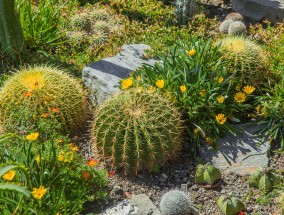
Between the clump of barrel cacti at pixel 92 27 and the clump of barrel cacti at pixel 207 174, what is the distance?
9.56 ft

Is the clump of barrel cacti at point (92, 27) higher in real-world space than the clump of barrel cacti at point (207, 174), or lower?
higher

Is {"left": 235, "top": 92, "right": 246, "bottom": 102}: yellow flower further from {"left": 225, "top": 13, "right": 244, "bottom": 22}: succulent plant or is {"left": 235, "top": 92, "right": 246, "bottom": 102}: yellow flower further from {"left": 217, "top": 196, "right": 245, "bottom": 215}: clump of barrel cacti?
{"left": 225, "top": 13, "right": 244, "bottom": 22}: succulent plant

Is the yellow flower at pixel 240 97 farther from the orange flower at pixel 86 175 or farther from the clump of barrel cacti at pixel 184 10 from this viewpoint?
the clump of barrel cacti at pixel 184 10

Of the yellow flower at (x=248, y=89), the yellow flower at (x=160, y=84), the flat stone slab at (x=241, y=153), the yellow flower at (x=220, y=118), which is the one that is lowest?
the flat stone slab at (x=241, y=153)

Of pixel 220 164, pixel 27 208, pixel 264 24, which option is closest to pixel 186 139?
pixel 220 164

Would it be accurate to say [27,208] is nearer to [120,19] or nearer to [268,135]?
[268,135]

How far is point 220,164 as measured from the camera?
17.0 feet

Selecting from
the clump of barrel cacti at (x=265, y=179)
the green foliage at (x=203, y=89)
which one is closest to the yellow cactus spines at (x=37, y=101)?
the green foliage at (x=203, y=89)

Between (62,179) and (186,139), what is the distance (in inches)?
56.7

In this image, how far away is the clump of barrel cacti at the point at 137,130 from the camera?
4816mm

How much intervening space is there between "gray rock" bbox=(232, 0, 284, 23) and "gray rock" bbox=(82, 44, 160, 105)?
2.30m

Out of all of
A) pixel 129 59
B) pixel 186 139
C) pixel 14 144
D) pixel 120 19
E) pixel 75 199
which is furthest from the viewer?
pixel 120 19

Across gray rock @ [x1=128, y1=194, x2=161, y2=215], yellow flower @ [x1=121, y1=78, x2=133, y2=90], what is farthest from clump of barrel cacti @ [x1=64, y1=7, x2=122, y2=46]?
gray rock @ [x1=128, y1=194, x2=161, y2=215]

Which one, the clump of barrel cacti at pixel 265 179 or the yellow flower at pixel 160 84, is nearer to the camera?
the clump of barrel cacti at pixel 265 179
